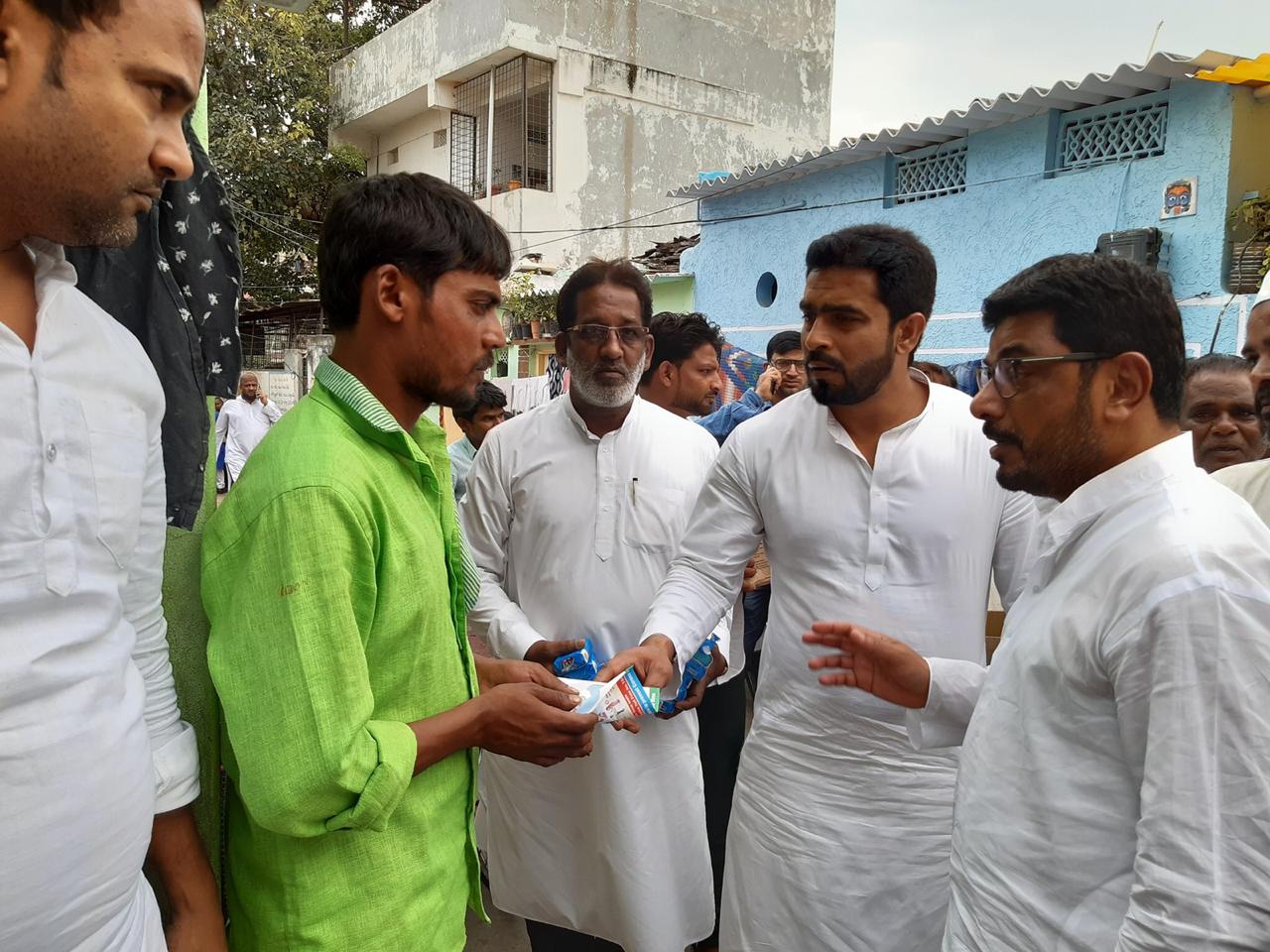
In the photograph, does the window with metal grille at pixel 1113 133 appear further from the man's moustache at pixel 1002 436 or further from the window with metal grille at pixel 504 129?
the window with metal grille at pixel 504 129

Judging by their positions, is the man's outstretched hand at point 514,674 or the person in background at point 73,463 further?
the man's outstretched hand at point 514,674

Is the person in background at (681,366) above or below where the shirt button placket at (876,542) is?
above

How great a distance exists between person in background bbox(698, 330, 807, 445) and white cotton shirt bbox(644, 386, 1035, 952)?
301cm

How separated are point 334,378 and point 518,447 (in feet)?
4.90

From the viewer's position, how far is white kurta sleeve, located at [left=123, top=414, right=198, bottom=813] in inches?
50.5

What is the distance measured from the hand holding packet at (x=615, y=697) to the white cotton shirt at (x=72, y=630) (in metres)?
0.93

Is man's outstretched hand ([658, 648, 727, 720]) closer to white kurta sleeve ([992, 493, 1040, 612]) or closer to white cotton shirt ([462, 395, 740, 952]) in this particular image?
white cotton shirt ([462, 395, 740, 952])

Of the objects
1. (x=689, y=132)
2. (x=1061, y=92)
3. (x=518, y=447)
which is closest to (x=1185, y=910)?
(x=518, y=447)

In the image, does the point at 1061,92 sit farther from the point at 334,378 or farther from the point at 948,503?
the point at 334,378

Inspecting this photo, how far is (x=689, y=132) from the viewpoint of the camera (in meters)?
18.1

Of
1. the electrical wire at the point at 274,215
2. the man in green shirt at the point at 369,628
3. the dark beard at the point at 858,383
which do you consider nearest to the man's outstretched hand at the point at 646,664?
the man in green shirt at the point at 369,628

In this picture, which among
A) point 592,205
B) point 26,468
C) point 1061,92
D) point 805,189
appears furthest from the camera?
point 592,205

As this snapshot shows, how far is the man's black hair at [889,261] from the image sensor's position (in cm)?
244

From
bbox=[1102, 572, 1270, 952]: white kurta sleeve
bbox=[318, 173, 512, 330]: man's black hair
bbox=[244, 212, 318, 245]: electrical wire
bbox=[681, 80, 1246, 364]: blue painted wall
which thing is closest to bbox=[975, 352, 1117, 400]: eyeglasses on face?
bbox=[1102, 572, 1270, 952]: white kurta sleeve
